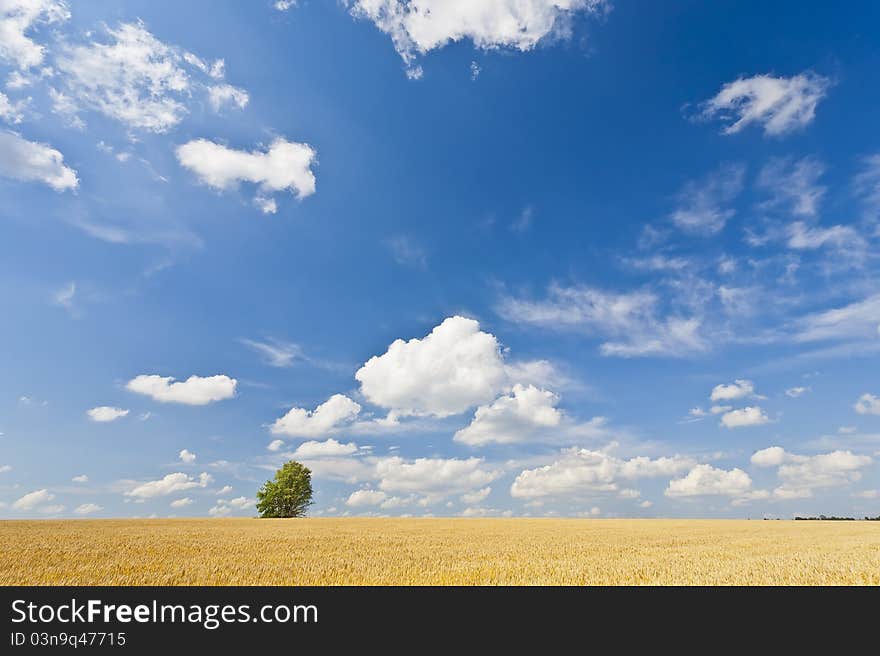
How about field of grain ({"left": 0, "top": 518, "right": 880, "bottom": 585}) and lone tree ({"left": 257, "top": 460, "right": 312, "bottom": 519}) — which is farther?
lone tree ({"left": 257, "top": 460, "right": 312, "bottom": 519})

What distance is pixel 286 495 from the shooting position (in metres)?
79.9

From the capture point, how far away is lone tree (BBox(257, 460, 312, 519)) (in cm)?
7969

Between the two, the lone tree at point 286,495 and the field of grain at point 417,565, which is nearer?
the field of grain at point 417,565

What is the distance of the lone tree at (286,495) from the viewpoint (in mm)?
79688

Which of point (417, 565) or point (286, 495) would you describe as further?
point (286, 495)
